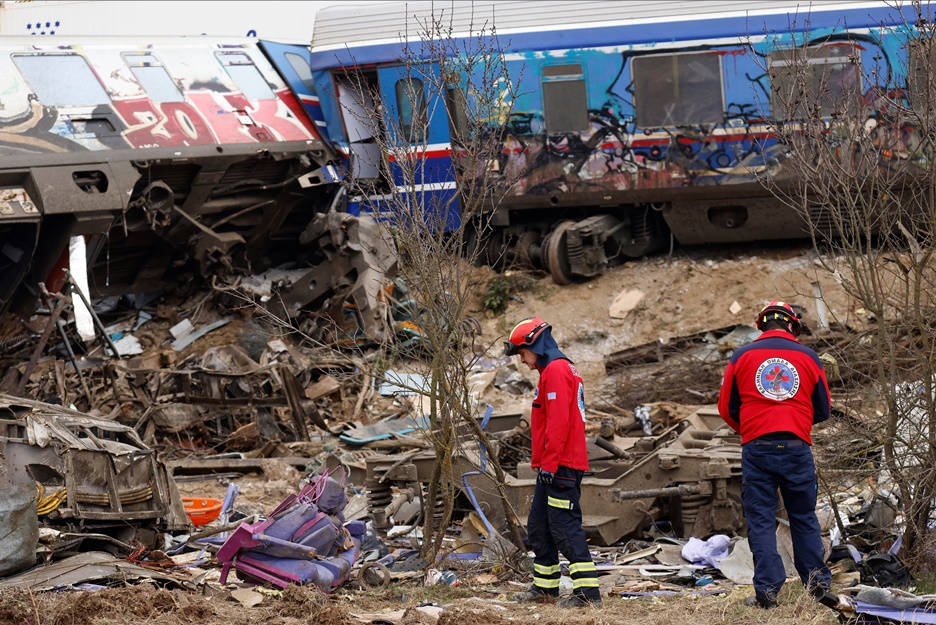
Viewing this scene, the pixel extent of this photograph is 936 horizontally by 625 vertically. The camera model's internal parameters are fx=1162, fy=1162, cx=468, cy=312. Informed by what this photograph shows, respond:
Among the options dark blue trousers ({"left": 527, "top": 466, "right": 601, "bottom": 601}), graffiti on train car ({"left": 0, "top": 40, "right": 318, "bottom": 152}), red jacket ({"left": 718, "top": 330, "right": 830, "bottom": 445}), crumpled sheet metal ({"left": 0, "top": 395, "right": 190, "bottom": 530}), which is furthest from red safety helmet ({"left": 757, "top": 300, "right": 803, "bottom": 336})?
graffiti on train car ({"left": 0, "top": 40, "right": 318, "bottom": 152})

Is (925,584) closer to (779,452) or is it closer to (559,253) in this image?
(779,452)

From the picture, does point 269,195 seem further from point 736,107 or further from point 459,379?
point 459,379

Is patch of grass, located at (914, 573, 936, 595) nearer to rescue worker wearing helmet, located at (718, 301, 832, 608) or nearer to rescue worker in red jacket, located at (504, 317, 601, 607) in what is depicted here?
rescue worker wearing helmet, located at (718, 301, 832, 608)

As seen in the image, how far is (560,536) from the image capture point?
22.4 feet

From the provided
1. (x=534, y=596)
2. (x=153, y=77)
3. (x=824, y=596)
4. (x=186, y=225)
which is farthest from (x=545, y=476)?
(x=153, y=77)

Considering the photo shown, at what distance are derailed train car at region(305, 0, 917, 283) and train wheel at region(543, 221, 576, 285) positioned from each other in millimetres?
20

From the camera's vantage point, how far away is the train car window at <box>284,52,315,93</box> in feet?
53.6

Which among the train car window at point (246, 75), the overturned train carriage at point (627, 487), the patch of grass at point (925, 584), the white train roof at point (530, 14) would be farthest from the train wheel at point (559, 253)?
the patch of grass at point (925, 584)

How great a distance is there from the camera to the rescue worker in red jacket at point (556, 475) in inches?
266

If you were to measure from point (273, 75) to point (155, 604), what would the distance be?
10763 mm

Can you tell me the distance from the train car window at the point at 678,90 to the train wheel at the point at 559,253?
69.0 inches

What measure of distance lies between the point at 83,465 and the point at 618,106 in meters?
9.33

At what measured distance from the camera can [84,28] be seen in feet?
74.0

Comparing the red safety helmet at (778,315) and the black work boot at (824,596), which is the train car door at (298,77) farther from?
the black work boot at (824,596)
